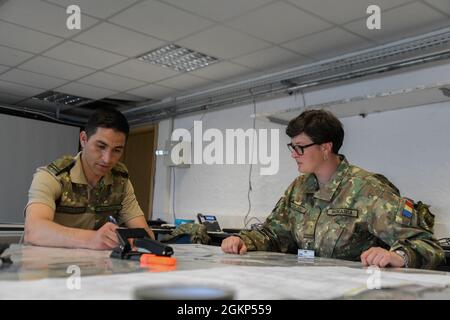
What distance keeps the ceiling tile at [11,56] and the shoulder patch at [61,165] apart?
2.76 meters

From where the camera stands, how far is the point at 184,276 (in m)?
0.89

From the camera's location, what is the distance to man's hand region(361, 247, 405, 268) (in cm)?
131

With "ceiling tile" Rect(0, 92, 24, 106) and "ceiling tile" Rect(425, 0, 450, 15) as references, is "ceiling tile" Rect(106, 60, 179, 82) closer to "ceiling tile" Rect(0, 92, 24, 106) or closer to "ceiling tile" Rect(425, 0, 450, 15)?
"ceiling tile" Rect(0, 92, 24, 106)

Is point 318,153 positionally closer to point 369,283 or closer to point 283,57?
point 369,283

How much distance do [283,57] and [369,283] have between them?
3.37m

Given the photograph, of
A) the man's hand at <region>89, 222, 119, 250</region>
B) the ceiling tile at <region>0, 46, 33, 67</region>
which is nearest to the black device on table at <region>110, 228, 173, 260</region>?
the man's hand at <region>89, 222, 119, 250</region>

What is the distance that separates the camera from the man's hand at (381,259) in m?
1.31

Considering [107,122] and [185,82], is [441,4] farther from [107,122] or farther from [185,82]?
[185,82]

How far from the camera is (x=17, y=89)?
220 inches

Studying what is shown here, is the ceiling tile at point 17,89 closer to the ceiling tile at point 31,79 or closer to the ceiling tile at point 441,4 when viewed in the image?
the ceiling tile at point 31,79

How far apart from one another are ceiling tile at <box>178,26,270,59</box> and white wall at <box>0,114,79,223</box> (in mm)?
3515

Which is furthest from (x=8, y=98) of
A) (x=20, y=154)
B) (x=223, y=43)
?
(x=223, y=43)

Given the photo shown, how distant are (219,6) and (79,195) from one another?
1786 millimetres

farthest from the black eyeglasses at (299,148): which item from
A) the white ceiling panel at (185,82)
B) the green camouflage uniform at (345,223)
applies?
the white ceiling panel at (185,82)
